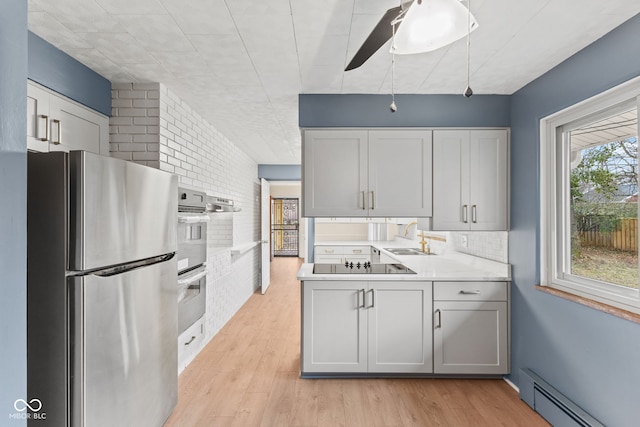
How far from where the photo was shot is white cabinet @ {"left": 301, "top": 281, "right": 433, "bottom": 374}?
2686 millimetres

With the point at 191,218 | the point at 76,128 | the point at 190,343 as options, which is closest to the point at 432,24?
the point at 191,218

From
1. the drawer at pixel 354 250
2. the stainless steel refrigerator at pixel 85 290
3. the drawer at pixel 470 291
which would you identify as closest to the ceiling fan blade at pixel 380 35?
the stainless steel refrigerator at pixel 85 290

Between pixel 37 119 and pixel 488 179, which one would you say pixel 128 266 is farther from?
pixel 488 179

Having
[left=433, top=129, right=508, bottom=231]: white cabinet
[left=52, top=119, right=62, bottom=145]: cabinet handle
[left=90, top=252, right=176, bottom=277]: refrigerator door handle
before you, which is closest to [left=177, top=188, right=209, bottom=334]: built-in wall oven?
[left=90, top=252, right=176, bottom=277]: refrigerator door handle

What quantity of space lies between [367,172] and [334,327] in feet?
4.25

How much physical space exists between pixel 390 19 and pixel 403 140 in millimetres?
1545

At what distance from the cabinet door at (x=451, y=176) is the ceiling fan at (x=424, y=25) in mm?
1523

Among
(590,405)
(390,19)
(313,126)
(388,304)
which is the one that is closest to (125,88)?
(313,126)

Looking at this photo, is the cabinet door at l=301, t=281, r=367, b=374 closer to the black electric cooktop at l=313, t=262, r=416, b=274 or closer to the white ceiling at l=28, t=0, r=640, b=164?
the black electric cooktop at l=313, t=262, r=416, b=274

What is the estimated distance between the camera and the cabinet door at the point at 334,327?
269cm

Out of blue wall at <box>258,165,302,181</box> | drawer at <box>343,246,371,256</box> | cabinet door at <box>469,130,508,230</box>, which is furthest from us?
blue wall at <box>258,165,302,181</box>

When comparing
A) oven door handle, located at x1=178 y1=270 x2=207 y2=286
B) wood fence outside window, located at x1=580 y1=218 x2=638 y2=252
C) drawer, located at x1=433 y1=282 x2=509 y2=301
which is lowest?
drawer, located at x1=433 y1=282 x2=509 y2=301

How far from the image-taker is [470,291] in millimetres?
2695

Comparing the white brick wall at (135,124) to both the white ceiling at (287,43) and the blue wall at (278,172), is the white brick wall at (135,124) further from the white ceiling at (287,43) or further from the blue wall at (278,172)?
the blue wall at (278,172)
